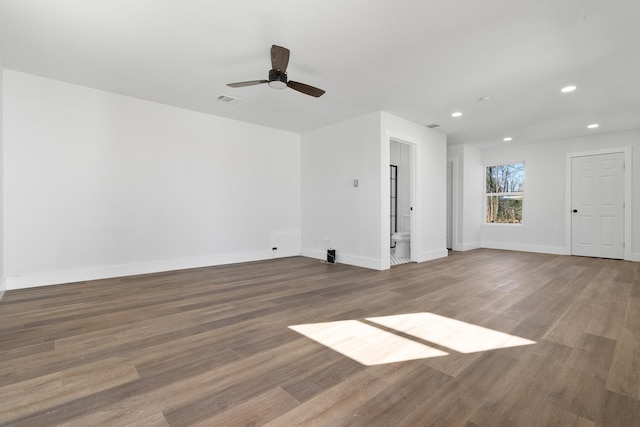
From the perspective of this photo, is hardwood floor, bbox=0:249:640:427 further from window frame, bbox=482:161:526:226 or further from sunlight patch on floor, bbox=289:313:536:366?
window frame, bbox=482:161:526:226

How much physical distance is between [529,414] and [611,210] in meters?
6.73

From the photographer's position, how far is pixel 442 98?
4.27 meters

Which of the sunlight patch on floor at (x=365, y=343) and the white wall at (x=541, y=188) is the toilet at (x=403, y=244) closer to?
the white wall at (x=541, y=188)

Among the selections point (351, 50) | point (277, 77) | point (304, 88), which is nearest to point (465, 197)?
point (351, 50)

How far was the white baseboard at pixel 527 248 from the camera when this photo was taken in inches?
259

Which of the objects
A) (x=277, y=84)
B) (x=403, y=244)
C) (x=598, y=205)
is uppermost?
(x=277, y=84)

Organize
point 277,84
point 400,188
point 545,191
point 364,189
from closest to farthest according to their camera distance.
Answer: point 277,84 < point 364,189 < point 545,191 < point 400,188

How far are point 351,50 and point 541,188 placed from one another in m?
6.19

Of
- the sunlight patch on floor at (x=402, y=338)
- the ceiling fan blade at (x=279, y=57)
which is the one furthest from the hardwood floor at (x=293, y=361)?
the ceiling fan blade at (x=279, y=57)

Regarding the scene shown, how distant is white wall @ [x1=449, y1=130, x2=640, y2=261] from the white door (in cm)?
15

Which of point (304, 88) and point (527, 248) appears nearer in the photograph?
point (304, 88)

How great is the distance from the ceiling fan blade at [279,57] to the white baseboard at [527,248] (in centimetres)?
692

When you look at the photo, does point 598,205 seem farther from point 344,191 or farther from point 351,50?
point 351,50

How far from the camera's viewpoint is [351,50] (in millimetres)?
3010
